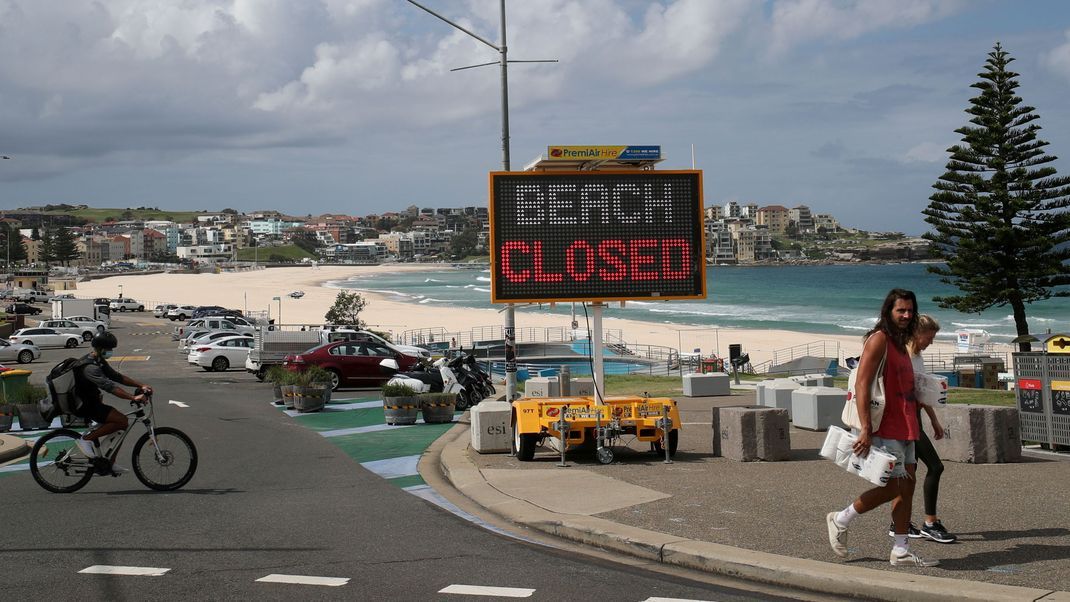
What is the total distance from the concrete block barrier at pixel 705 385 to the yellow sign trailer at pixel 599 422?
10.7 metres

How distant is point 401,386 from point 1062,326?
72.3 meters

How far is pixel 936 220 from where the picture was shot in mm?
36344

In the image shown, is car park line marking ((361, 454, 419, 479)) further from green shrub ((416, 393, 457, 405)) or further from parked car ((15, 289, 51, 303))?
parked car ((15, 289, 51, 303))

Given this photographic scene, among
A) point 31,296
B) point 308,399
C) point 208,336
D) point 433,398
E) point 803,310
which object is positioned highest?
point 31,296

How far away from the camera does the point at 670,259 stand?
12.4 metres

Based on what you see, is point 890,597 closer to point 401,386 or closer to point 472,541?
point 472,541

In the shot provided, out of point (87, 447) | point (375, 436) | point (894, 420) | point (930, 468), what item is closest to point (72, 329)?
point (375, 436)

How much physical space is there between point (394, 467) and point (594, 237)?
3710 mm

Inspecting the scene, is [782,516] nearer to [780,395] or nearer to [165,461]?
[165,461]

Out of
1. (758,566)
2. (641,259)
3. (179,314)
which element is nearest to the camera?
(758,566)

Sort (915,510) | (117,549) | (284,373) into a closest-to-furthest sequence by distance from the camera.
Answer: (117,549)
(915,510)
(284,373)

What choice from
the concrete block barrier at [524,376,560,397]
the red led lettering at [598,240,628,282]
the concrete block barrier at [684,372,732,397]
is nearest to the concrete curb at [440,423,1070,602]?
the red led lettering at [598,240,628,282]

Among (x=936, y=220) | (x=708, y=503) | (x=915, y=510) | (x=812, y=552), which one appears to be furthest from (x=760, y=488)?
(x=936, y=220)

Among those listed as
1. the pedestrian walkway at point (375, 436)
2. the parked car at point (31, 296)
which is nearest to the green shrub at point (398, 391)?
the pedestrian walkway at point (375, 436)
